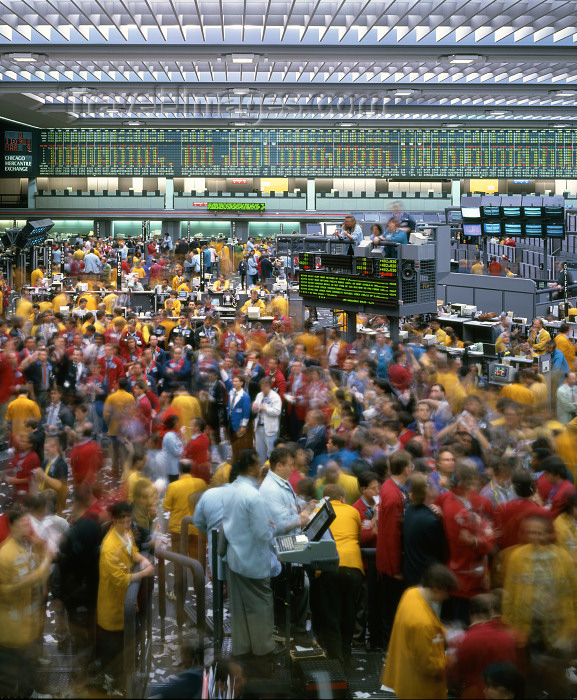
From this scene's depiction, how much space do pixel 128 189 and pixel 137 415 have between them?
31.5 meters

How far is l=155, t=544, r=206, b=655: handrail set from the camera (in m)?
5.46

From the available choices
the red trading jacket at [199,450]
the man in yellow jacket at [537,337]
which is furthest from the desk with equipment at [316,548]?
the man in yellow jacket at [537,337]

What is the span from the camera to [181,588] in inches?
238

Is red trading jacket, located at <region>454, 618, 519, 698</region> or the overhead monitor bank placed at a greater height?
the overhead monitor bank

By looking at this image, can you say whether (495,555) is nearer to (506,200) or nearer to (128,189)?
(506,200)

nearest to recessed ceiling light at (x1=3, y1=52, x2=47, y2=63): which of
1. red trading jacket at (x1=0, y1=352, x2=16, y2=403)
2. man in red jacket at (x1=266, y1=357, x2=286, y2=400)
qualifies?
red trading jacket at (x1=0, y1=352, x2=16, y2=403)

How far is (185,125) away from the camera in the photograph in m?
33.7

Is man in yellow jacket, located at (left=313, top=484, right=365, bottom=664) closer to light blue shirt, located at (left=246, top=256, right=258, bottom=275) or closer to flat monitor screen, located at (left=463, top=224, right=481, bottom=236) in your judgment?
light blue shirt, located at (left=246, top=256, right=258, bottom=275)

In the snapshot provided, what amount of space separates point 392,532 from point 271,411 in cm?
345

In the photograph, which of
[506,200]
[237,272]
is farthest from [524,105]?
[237,272]

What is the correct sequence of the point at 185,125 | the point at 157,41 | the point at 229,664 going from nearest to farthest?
1. the point at 229,664
2. the point at 157,41
3. the point at 185,125

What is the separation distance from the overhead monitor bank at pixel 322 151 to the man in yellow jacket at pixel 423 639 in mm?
32336

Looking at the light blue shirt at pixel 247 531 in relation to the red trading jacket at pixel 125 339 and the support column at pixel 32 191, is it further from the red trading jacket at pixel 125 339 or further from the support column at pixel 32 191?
the support column at pixel 32 191

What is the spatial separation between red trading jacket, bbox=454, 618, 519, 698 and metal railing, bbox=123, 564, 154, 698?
193 cm
